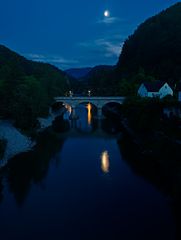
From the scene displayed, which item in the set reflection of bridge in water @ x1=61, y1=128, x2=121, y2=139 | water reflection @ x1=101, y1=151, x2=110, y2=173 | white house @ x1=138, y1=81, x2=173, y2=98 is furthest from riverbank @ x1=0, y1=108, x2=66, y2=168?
white house @ x1=138, y1=81, x2=173, y2=98

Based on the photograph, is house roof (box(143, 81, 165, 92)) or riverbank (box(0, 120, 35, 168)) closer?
riverbank (box(0, 120, 35, 168))

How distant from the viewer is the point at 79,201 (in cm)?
2481

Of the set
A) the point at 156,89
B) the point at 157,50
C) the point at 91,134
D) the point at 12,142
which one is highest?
the point at 157,50

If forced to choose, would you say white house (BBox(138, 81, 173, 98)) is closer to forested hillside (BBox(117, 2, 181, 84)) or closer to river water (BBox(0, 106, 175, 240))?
forested hillside (BBox(117, 2, 181, 84))

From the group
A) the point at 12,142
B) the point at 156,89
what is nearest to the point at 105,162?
→ the point at 12,142

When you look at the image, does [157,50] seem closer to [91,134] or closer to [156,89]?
[156,89]

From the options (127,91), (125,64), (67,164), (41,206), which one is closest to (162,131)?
(67,164)

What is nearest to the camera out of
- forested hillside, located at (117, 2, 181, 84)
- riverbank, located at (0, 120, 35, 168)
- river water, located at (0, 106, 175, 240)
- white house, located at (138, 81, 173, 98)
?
river water, located at (0, 106, 175, 240)

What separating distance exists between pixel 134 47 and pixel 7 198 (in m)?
107

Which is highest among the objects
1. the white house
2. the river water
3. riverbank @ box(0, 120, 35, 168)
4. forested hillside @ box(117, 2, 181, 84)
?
forested hillside @ box(117, 2, 181, 84)

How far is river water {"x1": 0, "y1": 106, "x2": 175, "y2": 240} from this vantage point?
2031 cm

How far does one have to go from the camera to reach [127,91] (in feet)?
249

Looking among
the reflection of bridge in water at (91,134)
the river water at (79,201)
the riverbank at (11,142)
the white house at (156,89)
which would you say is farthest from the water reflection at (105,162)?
the white house at (156,89)

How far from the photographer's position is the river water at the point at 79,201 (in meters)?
20.3
